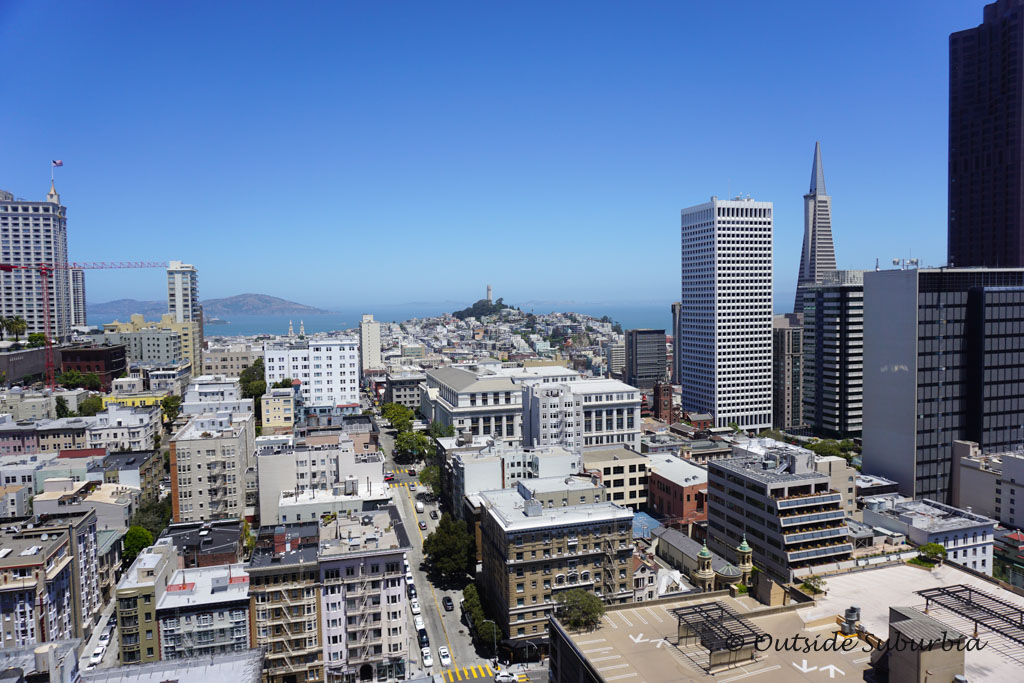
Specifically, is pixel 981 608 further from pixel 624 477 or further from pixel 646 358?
pixel 646 358

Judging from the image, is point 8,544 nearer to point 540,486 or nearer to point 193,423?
point 193,423

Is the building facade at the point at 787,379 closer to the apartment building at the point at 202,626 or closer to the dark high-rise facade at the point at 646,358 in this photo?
the dark high-rise facade at the point at 646,358

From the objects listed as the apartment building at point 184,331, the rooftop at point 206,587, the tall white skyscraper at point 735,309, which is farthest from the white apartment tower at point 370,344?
the rooftop at point 206,587

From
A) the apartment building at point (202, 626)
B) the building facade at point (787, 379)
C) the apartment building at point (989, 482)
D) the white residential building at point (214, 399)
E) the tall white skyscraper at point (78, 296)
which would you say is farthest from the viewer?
the tall white skyscraper at point (78, 296)

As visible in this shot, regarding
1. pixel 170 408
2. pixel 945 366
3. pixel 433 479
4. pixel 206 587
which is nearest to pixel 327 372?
pixel 170 408

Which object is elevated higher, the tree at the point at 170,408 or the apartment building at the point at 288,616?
the tree at the point at 170,408

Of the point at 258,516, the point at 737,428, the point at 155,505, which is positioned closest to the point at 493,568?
the point at 258,516

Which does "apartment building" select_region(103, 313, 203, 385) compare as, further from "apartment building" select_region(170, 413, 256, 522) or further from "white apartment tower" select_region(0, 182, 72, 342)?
"apartment building" select_region(170, 413, 256, 522)
